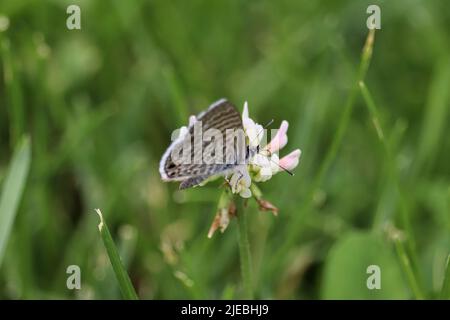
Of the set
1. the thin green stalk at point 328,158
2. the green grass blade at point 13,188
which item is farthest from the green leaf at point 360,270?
the green grass blade at point 13,188

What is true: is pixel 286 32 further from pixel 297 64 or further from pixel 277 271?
pixel 277 271

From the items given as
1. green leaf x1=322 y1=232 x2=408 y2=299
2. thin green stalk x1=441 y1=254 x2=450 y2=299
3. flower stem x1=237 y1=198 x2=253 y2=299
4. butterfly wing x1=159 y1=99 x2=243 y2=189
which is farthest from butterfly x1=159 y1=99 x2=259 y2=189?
green leaf x1=322 y1=232 x2=408 y2=299

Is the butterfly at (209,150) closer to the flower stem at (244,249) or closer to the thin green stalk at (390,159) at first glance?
the flower stem at (244,249)

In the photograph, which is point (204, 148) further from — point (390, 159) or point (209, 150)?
point (390, 159)

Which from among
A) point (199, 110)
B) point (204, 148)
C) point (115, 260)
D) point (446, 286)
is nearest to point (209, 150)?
point (204, 148)

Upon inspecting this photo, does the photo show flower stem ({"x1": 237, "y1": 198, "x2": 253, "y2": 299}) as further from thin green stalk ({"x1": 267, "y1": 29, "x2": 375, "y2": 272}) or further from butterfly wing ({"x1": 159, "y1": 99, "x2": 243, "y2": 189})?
thin green stalk ({"x1": 267, "y1": 29, "x2": 375, "y2": 272})
